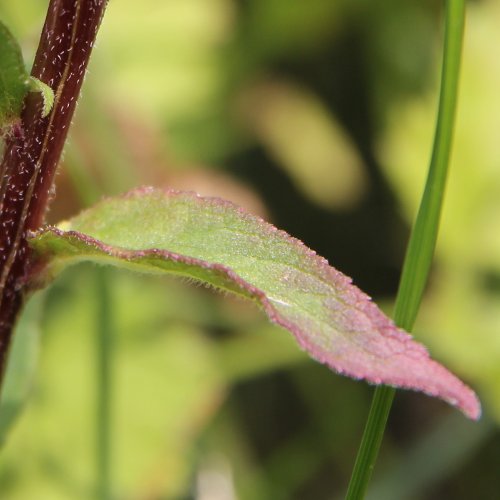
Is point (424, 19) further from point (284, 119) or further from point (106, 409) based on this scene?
point (106, 409)

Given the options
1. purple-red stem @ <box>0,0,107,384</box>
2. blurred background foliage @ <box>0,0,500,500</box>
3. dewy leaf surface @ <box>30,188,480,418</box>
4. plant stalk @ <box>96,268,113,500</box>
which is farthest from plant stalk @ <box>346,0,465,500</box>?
blurred background foliage @ <box>0,0,500,500</box>

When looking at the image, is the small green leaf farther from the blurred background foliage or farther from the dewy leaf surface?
the blurred background foliage

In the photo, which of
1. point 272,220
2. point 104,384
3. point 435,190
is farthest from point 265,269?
point 272,220

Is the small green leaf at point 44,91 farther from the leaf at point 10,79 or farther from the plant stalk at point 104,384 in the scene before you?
the plant stalk at point 104,384

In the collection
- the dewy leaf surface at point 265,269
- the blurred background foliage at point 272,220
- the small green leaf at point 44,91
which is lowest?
the blurred background foliage at point 272,220

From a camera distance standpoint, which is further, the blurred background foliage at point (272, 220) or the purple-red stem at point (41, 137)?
the blurred background foliage at point (272, 220)

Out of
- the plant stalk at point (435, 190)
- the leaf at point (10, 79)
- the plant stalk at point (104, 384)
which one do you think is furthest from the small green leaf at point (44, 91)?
the plant stalk at point (104, 384)
